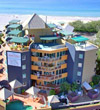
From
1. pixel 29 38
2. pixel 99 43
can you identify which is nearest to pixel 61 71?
pixel 29 38

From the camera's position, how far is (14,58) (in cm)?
3462

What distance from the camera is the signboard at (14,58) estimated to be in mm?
34237

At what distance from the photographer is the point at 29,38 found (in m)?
39.0

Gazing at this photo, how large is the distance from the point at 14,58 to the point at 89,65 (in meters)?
16.0

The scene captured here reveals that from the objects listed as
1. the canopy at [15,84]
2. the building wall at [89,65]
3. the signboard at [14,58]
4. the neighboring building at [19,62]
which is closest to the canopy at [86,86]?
the building wall at [89,65]

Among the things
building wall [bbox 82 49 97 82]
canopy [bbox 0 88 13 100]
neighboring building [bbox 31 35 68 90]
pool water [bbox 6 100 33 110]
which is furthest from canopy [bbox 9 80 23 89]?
building wall [bbox 82 49 97 82]

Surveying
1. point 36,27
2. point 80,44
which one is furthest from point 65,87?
point 36,27

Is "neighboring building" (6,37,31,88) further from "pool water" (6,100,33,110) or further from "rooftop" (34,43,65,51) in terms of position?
"pool water" (6,100,33,110)

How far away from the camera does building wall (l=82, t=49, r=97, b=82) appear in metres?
36.5

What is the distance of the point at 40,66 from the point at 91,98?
12.5 m

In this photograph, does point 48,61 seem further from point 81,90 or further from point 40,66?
point 81,90

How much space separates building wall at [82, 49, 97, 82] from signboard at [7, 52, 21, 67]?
13.8 m

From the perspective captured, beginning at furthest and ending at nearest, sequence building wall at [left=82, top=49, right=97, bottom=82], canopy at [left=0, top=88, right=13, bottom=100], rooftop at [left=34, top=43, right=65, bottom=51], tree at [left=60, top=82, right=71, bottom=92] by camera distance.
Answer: rooftop at [left=34, top=43, right=65, bottom=51], building wall at [left=82, top=49, right=97, bottom=82], tree at [left=60, top=82, right=71, bottom=92], canopy at [left=0, top=88, right=13, bottom=100]

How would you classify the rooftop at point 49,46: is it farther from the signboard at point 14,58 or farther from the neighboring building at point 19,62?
the signboard at point 14,58
